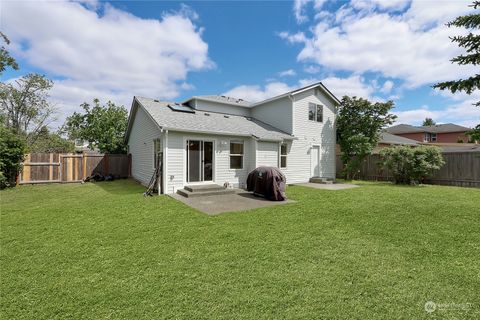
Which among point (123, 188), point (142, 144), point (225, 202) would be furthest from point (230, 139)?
point (123, 188)

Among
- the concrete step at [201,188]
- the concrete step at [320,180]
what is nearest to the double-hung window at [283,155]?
the concrete step at [320,180]

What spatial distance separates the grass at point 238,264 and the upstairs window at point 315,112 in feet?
Answer: 31.2

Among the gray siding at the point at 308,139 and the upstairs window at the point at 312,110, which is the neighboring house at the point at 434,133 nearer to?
the gray siding at the point at 308,139

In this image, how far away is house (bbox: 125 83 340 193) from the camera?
1031 centimetres

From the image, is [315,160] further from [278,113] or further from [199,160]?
[199,160]

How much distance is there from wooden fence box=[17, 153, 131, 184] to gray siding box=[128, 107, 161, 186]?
120 centimetres

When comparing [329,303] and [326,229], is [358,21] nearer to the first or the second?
[326,229]

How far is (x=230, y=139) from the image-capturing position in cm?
1173

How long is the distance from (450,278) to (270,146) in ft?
32.5

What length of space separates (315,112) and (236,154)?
23.0ft

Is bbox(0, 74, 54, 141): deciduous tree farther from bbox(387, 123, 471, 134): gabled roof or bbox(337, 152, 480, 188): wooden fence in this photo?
bbox(387, 123, 471, 134): gabled roof

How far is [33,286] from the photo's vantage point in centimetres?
300

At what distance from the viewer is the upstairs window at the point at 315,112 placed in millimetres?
15164

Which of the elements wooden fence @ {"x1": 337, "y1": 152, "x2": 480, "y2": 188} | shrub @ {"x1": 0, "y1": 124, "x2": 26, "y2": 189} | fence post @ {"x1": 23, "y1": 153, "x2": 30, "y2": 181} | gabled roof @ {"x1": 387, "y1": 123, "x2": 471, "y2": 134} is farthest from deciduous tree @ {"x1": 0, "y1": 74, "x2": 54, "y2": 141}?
gabled roof @ {"x1": 387, "y1": 123, "x2": 471, "y2": 134}
